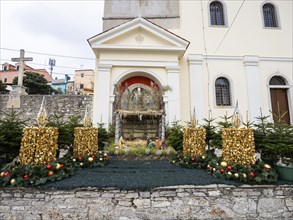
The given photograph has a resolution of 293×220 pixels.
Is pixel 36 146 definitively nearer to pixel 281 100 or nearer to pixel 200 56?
pixel 200 56

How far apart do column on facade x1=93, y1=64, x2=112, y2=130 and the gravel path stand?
3.68 metres

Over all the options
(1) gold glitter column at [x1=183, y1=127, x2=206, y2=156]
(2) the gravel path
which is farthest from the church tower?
(2) the gravel path

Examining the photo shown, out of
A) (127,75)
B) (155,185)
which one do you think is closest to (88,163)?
(155,185)

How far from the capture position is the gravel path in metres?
3.39

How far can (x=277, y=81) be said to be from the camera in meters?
10.1

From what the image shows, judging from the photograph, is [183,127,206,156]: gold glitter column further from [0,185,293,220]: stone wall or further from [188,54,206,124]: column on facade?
[188,54,206,124]: column on facade

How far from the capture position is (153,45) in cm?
874

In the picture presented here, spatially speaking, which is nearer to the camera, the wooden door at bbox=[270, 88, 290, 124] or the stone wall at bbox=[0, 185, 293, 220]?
the stone wall at bbox=[0, 185, 293, 220]

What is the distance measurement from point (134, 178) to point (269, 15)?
1294 cm

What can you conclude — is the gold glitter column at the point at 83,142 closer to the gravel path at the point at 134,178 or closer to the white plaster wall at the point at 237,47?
the gravel path at the point at 134,178

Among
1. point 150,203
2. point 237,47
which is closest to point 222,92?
point 237,47

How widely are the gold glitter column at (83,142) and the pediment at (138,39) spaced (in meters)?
4.89

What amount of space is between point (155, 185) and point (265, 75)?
388 inches

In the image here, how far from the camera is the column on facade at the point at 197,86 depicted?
9.28 meters
